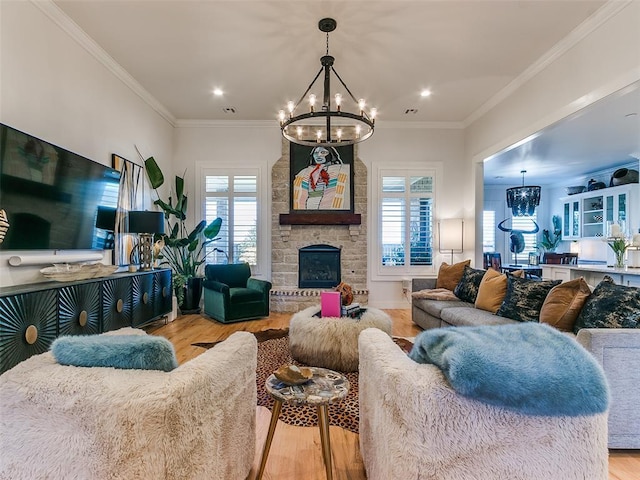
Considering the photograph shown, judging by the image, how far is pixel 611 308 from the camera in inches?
83.0

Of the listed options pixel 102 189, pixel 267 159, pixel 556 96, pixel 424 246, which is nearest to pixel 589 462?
pixel 556 96

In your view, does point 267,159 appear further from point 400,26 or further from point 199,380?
point 199,380

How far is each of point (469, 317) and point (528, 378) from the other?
8.01 feet

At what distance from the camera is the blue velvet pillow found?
109 centimetres

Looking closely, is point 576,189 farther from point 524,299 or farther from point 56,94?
point 56,94

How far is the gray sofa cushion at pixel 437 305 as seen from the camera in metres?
3.79

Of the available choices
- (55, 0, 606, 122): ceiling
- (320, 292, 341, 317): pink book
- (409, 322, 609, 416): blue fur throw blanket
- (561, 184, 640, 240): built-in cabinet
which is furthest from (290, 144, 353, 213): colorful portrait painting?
(561, 184, 640, 240): built-in cabinet

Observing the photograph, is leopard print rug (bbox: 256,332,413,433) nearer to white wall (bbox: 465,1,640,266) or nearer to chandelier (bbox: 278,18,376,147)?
chandelier (bbox: 278,18,376,147)

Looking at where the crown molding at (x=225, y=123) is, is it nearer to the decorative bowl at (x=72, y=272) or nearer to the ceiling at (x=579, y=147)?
the decorative bowl at (x=72, y=272)

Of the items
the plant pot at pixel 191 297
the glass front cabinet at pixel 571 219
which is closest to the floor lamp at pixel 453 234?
the plant pot at pixel 191 297

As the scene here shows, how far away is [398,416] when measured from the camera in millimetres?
1093

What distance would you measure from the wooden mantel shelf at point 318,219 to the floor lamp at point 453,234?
1.40 metres

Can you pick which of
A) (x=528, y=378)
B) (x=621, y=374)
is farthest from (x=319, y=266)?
(x=528, y=378)

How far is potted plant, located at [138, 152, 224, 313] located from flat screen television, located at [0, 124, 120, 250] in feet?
4.71
